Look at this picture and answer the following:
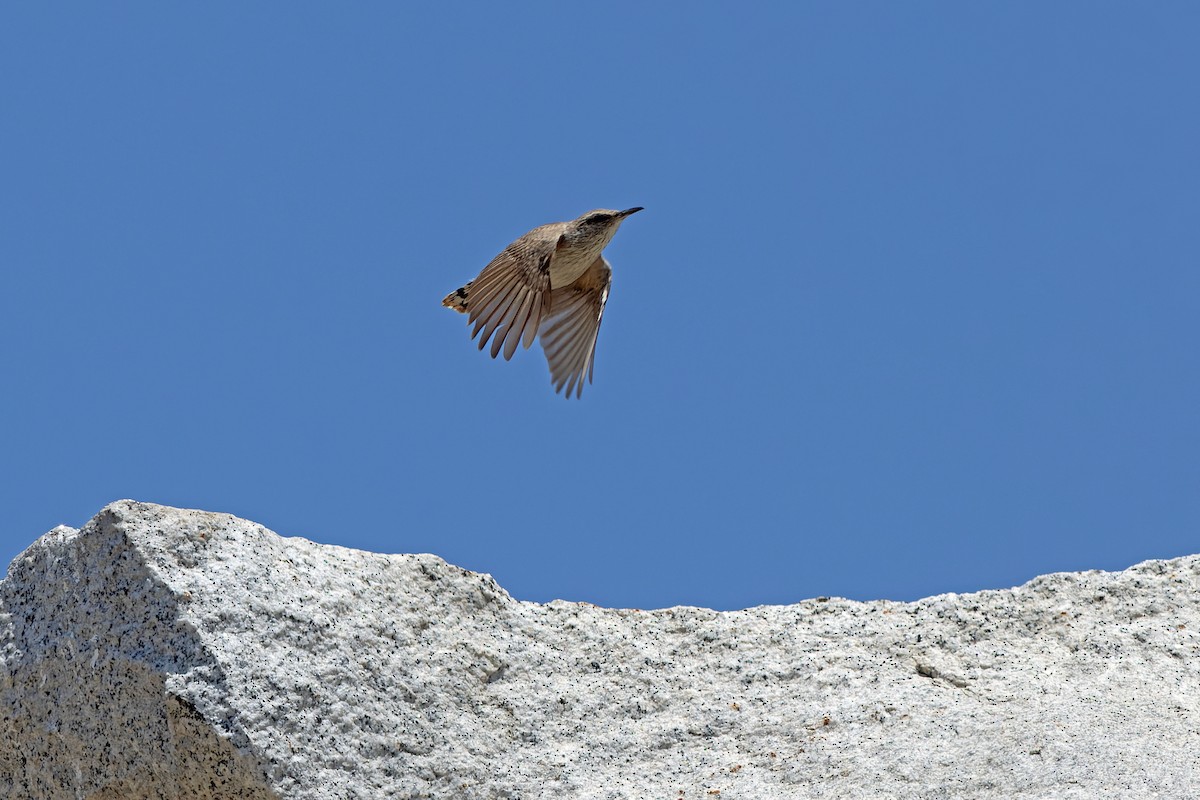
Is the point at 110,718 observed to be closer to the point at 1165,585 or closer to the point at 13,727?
the point at 13,727

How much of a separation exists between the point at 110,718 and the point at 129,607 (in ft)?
1.45

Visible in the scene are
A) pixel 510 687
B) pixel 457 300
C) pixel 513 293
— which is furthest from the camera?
pixel 457 300

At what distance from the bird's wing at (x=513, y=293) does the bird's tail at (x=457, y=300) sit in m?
0.52

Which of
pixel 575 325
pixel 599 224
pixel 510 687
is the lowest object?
pixel 510 687

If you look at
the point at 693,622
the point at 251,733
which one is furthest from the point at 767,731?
the point at 251,733

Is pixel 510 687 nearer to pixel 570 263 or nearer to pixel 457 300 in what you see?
pixel 570 263

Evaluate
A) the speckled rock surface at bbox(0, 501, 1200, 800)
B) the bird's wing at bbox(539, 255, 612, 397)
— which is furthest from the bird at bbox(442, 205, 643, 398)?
the speckled rock surface at bbox(0, 501, 1200, 800)

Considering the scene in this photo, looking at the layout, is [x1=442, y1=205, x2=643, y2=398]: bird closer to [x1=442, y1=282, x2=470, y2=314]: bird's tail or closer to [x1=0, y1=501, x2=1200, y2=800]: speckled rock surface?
[x1=442, y1=282, x2=470, y2=314]: bird's tail

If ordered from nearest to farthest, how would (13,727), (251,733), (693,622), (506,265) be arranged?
(251,733), (13,727), (693,622), (506,265)

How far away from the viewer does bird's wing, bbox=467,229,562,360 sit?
8555mm

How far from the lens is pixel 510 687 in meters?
6.10

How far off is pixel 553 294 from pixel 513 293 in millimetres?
1187

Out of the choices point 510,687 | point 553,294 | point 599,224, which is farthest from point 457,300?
point 510,687

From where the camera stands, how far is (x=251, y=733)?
5.38 meters
